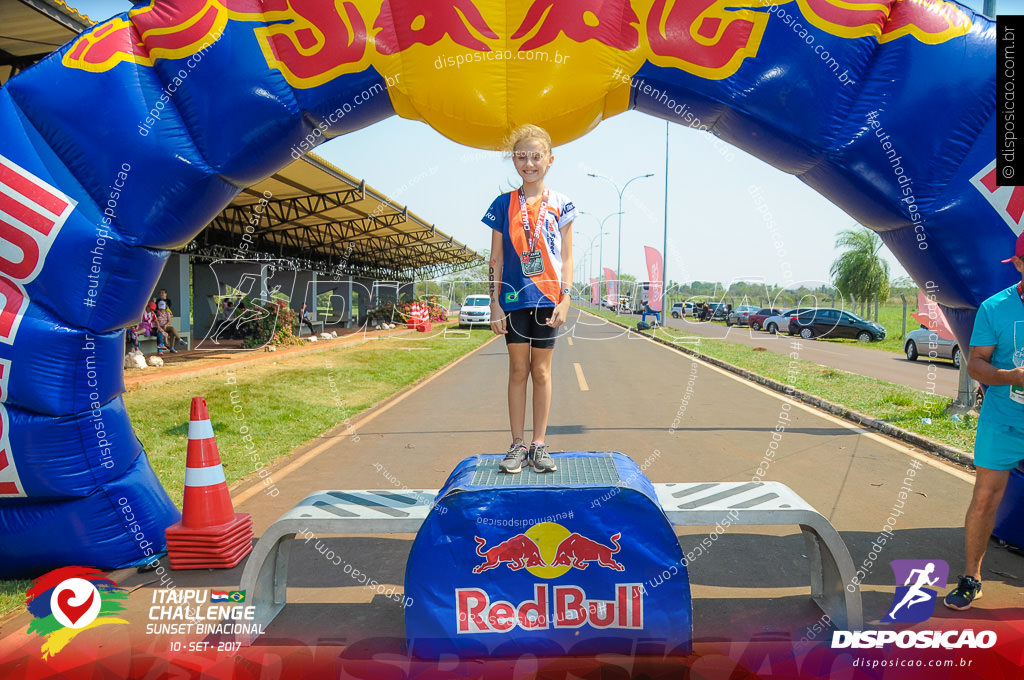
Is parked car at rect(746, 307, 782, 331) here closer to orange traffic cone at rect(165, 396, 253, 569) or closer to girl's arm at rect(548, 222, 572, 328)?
girl's arm at rect(548, 222, 572, 328)

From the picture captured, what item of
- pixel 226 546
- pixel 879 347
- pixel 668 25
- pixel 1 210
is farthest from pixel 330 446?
pixel 879 347

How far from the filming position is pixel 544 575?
112 inches

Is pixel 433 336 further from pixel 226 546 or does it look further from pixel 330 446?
pixel 226 546

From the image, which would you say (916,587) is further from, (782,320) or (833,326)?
(782,320)

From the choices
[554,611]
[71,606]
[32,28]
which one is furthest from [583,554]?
[32,28]

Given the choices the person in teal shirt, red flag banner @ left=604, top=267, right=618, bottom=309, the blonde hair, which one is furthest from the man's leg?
red flag banner @ left=604, top=267, right=618, bottom=309

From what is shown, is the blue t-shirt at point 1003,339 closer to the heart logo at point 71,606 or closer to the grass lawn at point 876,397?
the grass lawn at point 876,397

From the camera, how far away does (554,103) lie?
355 cm

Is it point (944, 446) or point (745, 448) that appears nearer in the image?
point (944, 446)

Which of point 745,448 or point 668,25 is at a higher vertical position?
point 668,25

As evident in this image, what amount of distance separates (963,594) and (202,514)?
4456mm

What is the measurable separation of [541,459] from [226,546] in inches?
85.7

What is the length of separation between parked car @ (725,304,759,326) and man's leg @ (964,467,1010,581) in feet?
127

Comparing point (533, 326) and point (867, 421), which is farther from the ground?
point (533, 326)
